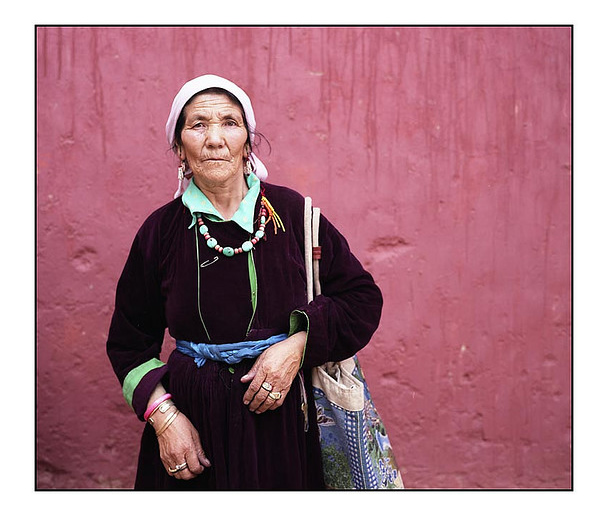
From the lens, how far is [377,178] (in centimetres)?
311

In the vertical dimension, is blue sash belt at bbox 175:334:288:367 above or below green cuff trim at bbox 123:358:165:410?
above

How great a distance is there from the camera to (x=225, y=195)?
217 centimetres

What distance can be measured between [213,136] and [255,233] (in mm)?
324

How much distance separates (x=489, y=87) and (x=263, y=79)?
40.9 inches

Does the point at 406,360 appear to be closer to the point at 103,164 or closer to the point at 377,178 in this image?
the point at 377,178

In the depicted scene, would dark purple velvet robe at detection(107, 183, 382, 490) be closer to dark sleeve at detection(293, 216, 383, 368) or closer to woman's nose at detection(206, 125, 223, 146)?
dark sleeve at detection(293, 216, 383, 368)

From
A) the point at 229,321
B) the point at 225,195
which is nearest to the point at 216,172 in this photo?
the point at 225,195

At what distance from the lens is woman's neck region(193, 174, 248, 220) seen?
7.11ft

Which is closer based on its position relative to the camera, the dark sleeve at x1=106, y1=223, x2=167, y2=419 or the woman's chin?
the woman's chin

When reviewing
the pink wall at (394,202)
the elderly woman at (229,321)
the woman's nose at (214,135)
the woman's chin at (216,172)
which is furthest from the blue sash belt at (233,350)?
the pink wall at (394,202)

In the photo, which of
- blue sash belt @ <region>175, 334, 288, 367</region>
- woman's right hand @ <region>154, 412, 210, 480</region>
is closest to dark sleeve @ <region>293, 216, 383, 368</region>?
blue sash belt @ <region>175, 334, 288, 367</region>

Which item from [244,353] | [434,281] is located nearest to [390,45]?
[434,281]

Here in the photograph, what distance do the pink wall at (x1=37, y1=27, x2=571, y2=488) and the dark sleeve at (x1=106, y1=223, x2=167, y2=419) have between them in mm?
862

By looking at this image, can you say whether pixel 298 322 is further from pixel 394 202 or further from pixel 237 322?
pixel 394 202
